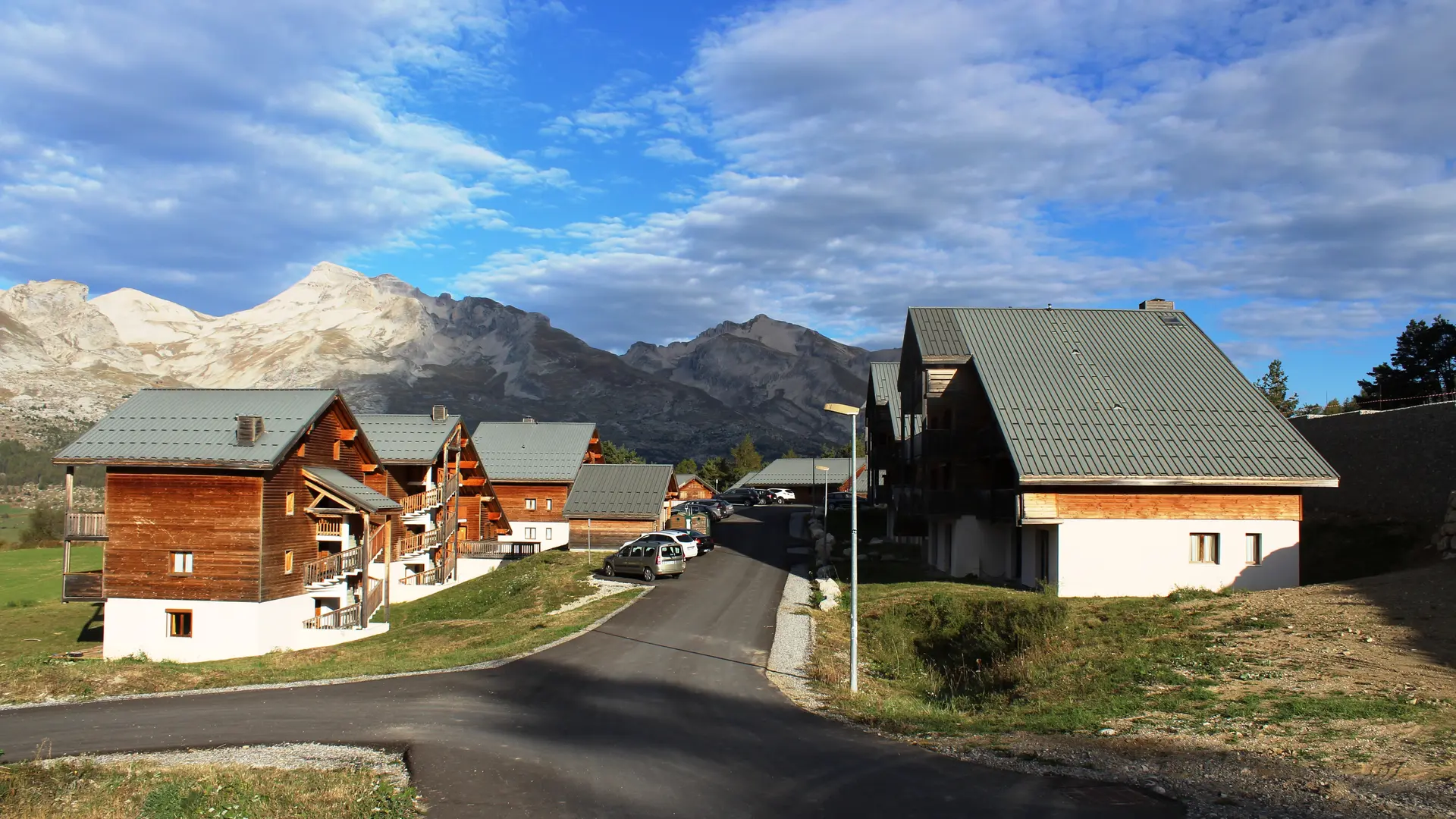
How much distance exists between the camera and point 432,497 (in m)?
50.0

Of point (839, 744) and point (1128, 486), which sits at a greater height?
point (1128, 486)

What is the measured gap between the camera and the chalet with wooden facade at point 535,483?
6331 centimetres

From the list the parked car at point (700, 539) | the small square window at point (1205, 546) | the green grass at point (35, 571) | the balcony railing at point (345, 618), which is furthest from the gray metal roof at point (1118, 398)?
the green grass at point (35, 571)

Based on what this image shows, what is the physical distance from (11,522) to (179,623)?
12730 cm

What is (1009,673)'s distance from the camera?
71.7 ft

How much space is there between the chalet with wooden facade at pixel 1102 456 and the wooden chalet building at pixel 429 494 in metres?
25.6

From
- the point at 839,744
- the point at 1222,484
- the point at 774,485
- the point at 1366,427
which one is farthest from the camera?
the point at 774,485

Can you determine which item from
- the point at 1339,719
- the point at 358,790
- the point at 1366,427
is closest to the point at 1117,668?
the point at 1339,719

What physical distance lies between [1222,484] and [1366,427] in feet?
28.9

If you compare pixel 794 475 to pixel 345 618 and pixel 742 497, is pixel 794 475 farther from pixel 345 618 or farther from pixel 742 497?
pixel 345 618

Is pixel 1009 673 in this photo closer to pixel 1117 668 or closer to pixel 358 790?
pixel 1117 668

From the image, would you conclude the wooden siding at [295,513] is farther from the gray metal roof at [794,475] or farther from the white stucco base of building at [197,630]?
the gray metal roof at [794,475]

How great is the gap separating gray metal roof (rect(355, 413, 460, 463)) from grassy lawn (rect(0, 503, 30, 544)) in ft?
225

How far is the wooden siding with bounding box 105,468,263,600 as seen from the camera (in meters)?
34.8
